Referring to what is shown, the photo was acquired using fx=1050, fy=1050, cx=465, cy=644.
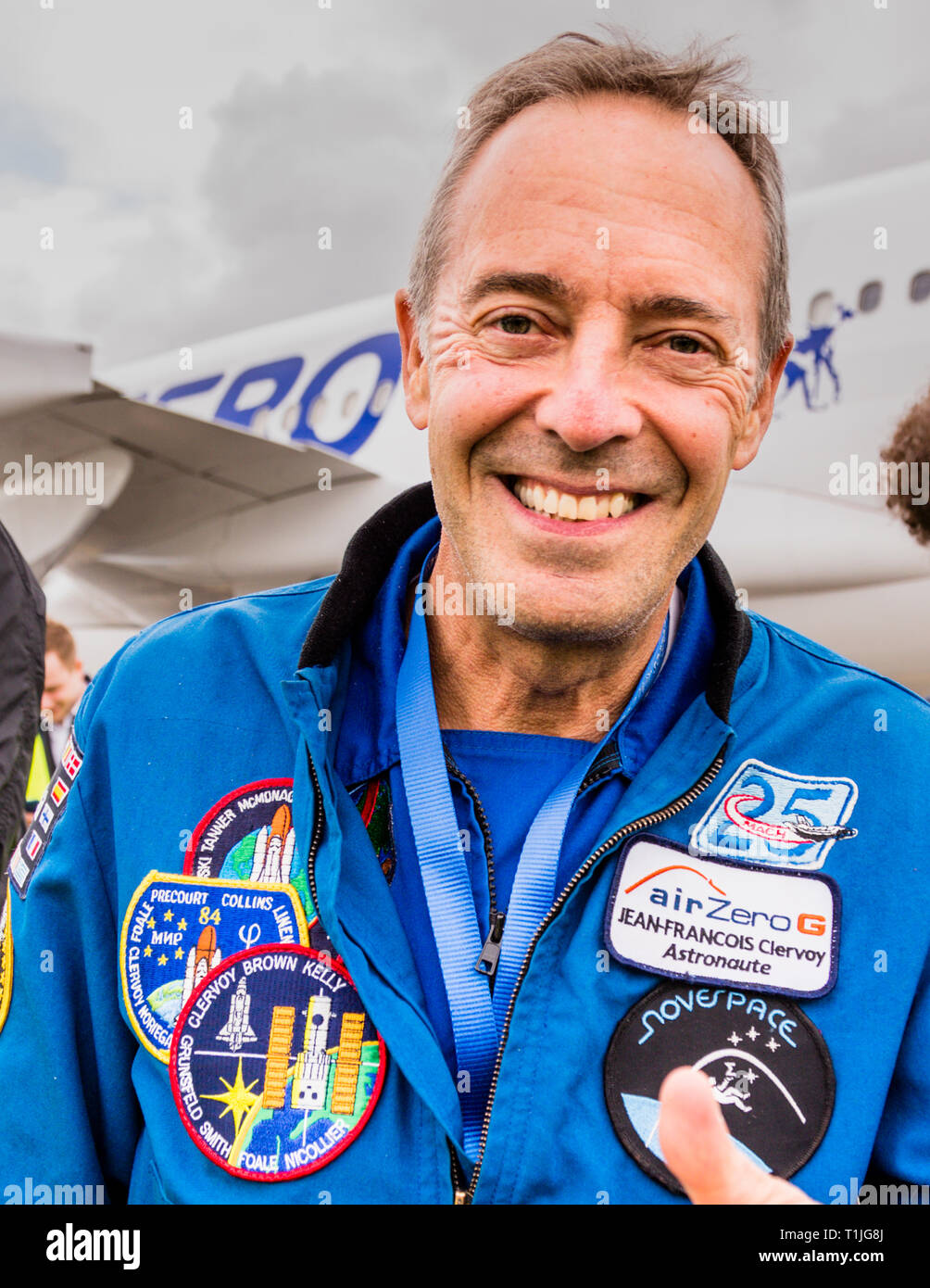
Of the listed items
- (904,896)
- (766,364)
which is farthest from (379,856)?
(766,364)

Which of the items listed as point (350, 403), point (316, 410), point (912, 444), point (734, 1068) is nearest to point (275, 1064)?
point (734, 1068)

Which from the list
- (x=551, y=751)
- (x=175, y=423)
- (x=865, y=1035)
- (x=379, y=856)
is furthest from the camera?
(x=175, y=423)

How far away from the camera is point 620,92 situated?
1447mm

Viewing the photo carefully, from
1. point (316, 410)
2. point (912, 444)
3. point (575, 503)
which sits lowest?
point (575, 503)

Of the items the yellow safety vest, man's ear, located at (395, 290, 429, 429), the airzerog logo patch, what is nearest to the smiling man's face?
man's ear, located at (395, 290, 429, 429)

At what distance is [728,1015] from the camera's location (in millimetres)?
1287

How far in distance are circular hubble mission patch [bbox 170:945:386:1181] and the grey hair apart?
0.94 meters

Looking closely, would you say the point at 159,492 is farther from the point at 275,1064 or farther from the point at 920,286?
the point at 275,1064

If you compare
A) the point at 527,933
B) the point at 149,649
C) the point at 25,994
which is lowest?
the point at 25,994

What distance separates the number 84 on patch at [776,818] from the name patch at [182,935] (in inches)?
22.0

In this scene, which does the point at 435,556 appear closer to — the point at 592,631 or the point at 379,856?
the point at 592,631

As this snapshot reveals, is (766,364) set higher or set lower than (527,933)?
higher

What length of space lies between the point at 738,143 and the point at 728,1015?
1.19 meters

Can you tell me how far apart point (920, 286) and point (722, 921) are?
763 centimetres
